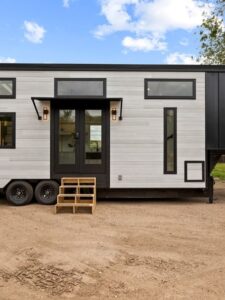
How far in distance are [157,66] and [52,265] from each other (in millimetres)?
5973

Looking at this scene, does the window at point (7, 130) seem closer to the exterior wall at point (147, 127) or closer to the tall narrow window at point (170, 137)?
the exterior wall at point (147, 127)

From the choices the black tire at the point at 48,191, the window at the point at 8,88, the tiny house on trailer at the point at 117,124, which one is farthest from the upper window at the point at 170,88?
the window at the point at 8,88

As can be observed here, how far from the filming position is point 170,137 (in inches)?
351

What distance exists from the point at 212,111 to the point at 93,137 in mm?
3032

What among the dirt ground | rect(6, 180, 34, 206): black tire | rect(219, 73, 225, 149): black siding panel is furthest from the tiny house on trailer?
the dirt ground

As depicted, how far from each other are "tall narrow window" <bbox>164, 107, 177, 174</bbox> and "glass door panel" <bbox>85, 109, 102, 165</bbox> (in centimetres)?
164

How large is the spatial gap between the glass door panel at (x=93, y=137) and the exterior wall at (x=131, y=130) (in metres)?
0.33

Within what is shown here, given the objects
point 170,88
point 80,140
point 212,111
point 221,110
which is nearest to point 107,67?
point 170,88

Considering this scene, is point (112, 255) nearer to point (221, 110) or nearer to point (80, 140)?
point (80, 140)

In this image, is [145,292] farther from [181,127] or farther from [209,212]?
[181,127]

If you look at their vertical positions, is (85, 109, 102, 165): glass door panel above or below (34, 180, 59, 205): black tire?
above

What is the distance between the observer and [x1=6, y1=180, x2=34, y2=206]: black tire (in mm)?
8672

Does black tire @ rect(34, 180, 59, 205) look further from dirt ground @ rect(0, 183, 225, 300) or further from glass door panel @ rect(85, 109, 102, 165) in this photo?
glass door panel @ rect(85, 109, 102, 165)

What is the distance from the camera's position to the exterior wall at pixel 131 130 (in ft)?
28.9
